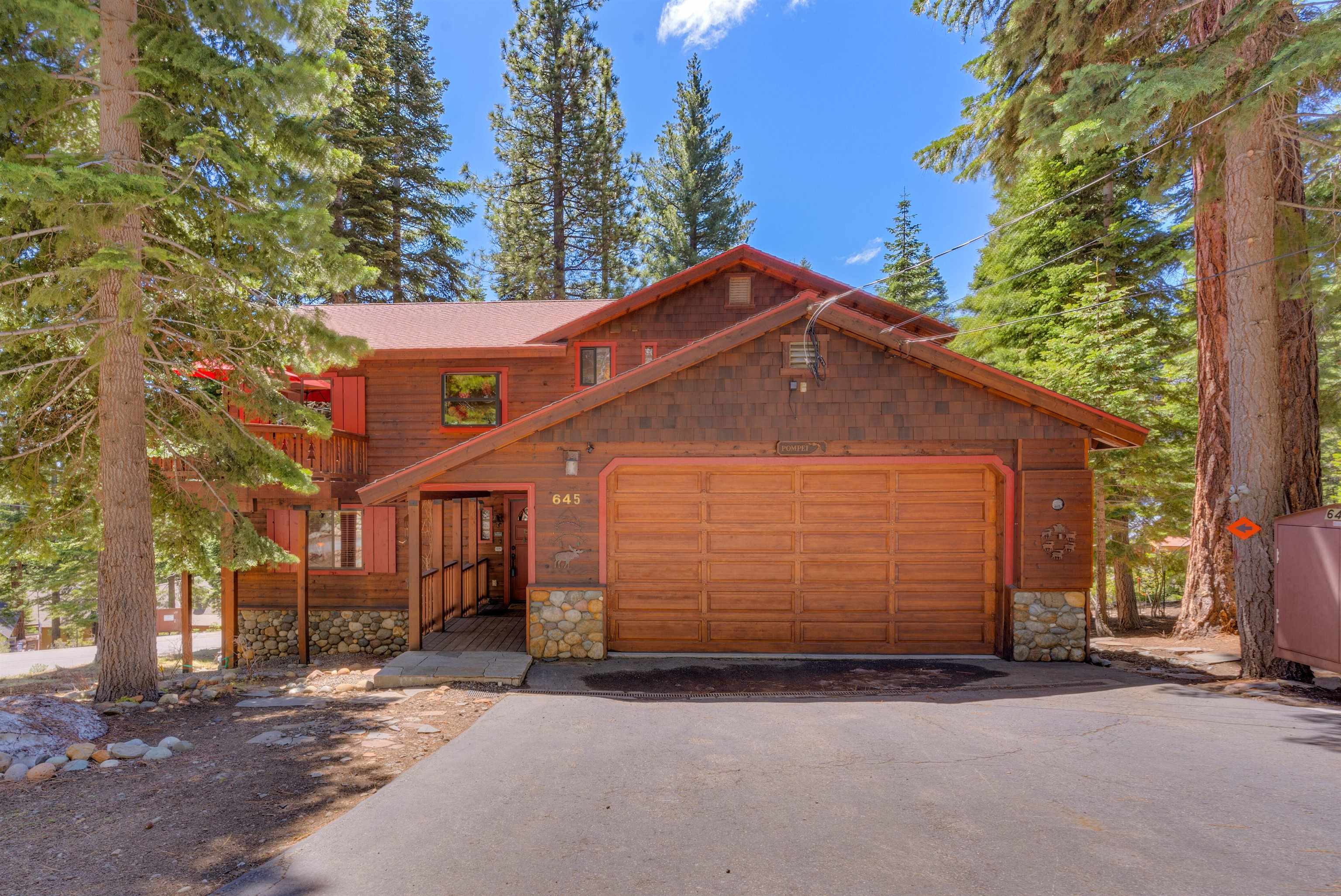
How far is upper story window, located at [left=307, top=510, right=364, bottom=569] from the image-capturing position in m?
12.8

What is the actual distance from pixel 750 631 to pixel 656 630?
1.38 meters

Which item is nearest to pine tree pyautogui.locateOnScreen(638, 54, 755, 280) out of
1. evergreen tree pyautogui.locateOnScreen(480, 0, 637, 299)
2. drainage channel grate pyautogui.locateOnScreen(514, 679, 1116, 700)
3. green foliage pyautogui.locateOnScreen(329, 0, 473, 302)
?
evergreen tree pyautogui.locateOnScreen(480, 0, 637, 299)

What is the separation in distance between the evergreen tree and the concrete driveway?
804 inches

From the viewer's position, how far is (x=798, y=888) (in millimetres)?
3244

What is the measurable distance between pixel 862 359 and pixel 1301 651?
619 centimetres

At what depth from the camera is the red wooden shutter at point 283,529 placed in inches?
487

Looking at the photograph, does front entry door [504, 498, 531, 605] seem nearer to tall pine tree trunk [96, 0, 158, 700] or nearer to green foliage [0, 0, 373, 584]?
green foliage [0, 0, 373, 584]

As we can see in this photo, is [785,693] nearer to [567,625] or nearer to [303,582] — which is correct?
[567,625]

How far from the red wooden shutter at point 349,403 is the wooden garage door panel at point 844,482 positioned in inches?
367

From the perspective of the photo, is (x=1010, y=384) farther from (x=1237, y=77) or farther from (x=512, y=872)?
(x=512, y=872)

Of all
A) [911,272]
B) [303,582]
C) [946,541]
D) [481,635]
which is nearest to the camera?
[946,541]

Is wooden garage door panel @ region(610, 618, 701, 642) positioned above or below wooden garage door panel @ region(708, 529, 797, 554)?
below

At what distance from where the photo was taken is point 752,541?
28.9 ft

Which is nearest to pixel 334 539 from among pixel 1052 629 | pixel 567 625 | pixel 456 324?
pixel 456 324
